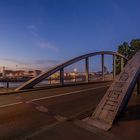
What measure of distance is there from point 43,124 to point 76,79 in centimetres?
1726

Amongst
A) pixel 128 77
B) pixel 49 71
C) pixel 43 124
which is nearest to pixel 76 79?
pixel 49 71

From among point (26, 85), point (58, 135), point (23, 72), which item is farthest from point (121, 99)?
point (23, 72)

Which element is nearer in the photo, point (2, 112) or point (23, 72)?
point (2, 112)

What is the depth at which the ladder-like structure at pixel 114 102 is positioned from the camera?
16.2 feet

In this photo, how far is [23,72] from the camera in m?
22.2

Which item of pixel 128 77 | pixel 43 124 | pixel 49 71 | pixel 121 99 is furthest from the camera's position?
pixel 49 71

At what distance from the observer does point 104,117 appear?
505 cm

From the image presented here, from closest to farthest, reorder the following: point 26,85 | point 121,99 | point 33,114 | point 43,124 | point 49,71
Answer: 1. point 43,124
2. point 121,99
3. point 33,114
4. point 26,85
5. point 49,71

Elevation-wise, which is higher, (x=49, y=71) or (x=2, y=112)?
(x=49, y=71)

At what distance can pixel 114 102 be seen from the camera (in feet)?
17.6

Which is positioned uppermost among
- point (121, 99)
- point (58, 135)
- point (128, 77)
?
point (128, 77)

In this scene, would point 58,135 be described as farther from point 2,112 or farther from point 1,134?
point 2,112

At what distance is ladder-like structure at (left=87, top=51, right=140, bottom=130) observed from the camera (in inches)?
194

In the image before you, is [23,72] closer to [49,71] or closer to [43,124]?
[49,71]
